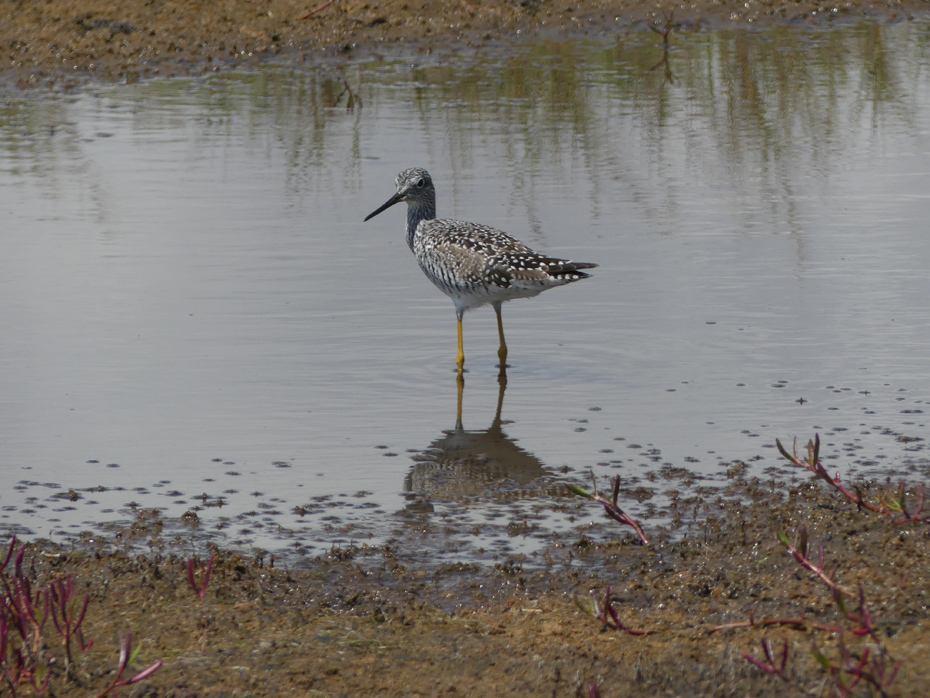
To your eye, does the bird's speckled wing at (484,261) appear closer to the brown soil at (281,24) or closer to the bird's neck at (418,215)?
the bird's neck at (418,215)

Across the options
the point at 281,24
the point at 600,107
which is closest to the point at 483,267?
the point at 600,107

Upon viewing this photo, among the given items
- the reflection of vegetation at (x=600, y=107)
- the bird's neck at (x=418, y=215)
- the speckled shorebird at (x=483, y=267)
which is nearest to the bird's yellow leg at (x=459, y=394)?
the speckled shorebird at (x=483, y=267)

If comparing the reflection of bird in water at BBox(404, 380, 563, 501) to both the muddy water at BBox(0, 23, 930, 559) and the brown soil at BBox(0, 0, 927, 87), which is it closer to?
the muddy water at BBox(0, 23, 930, 559)

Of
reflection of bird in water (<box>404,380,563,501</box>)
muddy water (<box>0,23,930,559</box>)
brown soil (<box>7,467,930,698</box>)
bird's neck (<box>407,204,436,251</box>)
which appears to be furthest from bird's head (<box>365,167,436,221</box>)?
brown soil (<box>7,467,930,698</box>)

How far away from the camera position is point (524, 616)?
456cm

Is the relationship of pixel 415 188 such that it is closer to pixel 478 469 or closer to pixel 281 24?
pixel 478 469

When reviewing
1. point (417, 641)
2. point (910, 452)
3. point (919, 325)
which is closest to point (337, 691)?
point (417, 641)

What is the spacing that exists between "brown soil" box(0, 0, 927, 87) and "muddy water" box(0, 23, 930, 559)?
1.12 meters

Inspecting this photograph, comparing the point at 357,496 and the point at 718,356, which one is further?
the point at 718,356

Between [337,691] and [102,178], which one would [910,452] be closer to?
[337,691]

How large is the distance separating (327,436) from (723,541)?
7.55 ft

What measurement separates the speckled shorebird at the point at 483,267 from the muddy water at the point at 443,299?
38cm

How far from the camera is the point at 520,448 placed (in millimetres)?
6633

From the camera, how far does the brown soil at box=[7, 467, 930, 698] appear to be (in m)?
4.04
